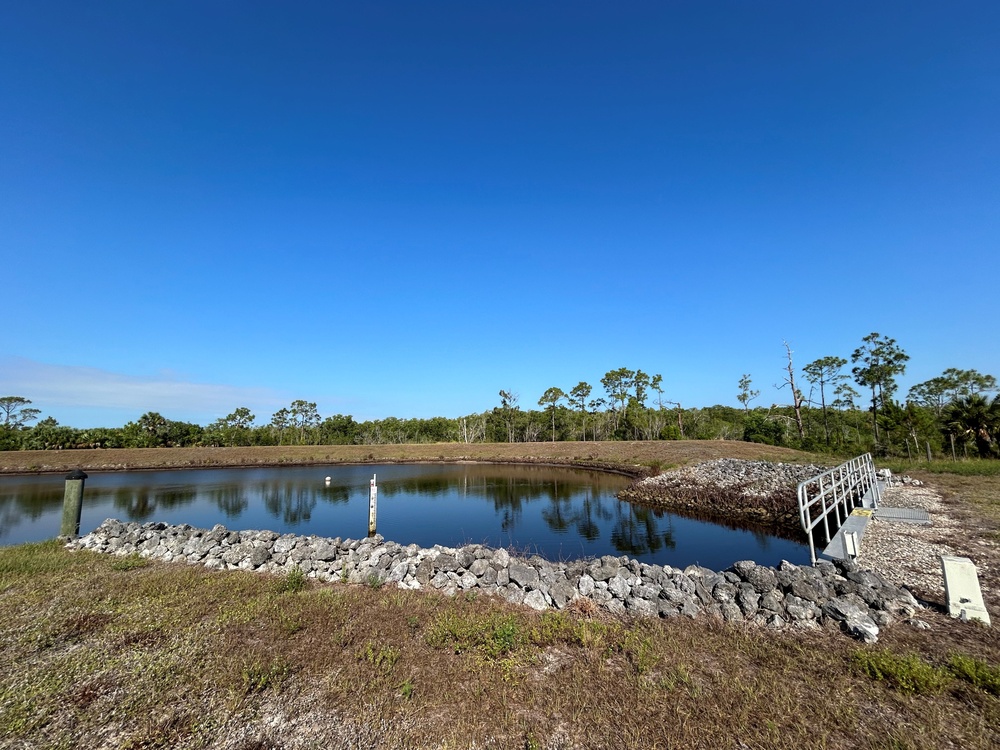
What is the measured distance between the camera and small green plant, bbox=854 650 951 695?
362 cm

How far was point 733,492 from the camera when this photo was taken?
794 inches


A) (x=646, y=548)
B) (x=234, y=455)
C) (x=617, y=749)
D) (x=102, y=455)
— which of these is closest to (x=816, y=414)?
(x=646, y=548)

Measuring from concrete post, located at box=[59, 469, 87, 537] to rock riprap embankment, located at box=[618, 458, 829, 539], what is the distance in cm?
2137

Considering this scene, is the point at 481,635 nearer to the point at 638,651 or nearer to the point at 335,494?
the point at 638,651

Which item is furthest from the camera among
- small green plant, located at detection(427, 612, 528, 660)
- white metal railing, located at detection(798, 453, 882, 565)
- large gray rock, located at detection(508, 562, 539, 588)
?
white metal railing, located at detection(798, 453, 882, 565)

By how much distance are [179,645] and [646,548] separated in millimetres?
12350

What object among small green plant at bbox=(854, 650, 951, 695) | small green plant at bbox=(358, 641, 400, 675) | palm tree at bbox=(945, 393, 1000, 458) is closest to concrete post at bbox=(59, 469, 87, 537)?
small green plant at bbox=(358, 641, 400, 675)

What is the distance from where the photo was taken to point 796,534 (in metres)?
14.6

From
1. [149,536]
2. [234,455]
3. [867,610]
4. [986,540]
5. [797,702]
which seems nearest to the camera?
[797,702]

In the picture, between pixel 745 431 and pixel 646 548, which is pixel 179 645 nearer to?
pixel 646 548

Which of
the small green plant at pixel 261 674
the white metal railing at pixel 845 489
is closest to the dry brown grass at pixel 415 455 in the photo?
the white metal railing at pixel 845 489

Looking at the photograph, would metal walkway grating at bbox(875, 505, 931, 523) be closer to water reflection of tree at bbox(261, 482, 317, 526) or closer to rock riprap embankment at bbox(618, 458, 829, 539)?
rock riprap embankment at bbox(618, 458, 829, 539)

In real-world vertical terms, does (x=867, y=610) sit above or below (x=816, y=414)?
below

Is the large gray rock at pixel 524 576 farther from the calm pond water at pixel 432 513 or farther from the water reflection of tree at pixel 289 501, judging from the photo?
the water reflection of tree at pixel 289 501
